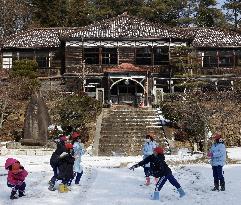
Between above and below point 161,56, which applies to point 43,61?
below

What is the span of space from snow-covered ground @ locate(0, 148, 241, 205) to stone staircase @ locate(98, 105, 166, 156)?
16.8ft

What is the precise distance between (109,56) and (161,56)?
4.17 metres

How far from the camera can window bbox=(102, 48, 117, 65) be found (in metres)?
35.2

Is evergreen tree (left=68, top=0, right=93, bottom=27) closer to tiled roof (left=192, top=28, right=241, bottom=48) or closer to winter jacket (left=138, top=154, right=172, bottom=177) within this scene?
tiled roof (left=192, top=28, right=241, bottom=48)

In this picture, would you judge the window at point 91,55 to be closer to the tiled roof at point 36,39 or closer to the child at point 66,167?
the tiled roof at point 36,39

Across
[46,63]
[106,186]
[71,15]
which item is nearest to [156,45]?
[46,63]

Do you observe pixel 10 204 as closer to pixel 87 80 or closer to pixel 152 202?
pixel 152 202

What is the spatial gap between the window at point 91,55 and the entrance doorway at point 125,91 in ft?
9.04

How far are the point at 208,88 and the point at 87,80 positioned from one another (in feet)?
31.5

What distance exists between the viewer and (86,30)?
1387 inches

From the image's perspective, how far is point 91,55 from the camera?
3534 cm

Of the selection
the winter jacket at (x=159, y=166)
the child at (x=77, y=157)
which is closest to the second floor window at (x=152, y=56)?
the child at (x=77, y=157)

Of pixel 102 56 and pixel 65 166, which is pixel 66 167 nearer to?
pixel 65 166

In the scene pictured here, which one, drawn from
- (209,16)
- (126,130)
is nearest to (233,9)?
(209,16)
